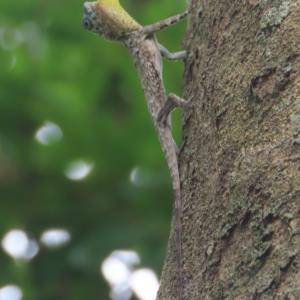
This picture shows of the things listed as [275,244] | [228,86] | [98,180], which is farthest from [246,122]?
[98,180]

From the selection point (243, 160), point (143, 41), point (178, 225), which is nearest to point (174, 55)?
point (143, 41)

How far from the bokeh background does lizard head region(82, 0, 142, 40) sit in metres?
0.55

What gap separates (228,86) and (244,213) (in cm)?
49

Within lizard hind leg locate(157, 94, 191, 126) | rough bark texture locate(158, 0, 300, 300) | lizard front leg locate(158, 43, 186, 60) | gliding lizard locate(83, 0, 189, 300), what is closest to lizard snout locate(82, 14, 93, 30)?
gliding lizard locate(83, 0, 189, 300)

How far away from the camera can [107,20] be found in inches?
161

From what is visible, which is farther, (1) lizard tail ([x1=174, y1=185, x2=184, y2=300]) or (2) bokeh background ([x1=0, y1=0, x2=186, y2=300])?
(2) bokeh background ([x1=0, y1=0, x2=186, y2=300])

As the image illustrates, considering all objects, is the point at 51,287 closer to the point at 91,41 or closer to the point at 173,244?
the point at 91,41

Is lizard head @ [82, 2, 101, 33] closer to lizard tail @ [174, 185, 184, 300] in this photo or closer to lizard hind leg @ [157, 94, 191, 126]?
lizard hind leg @ [157, 94, 191, 126]

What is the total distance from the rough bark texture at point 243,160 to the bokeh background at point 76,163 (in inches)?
65.3

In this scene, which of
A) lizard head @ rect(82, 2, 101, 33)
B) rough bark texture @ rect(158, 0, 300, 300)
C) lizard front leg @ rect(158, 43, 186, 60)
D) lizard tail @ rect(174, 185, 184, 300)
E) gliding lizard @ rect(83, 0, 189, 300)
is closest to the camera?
rough bark texture @ rect(158, 0, 300, 300)

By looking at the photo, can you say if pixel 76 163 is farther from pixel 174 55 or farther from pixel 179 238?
pixel 179 238

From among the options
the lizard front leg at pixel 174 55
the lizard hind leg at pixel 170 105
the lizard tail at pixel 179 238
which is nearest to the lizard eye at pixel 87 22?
the lizard front leg at pixel 174 55

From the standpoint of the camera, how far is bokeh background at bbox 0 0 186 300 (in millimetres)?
4664

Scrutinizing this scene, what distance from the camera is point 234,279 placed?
2.43 m
